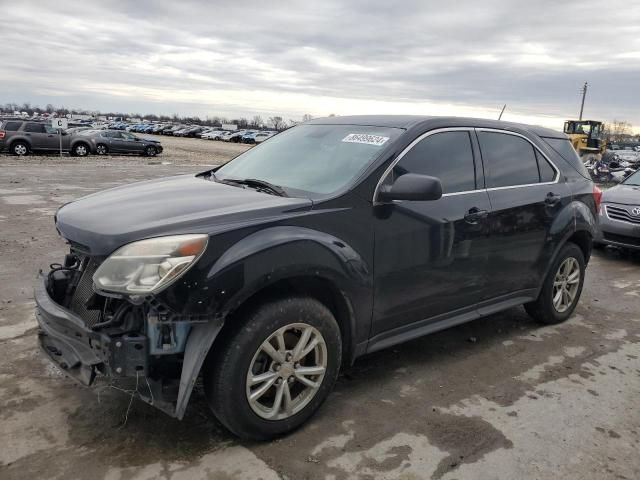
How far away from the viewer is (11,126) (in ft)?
78.6

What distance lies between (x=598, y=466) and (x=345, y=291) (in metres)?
1.66

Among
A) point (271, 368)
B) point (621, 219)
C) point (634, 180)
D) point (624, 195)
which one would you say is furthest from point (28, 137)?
point (271, 368)

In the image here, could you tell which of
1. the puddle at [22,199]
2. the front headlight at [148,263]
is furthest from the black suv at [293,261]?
the puddle at [22,199]

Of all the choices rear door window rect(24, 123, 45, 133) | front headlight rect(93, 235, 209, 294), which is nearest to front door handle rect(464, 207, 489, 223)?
front headlight rect(93, 235, 209, 294)

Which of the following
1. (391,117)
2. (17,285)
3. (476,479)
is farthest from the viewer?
(17,285)

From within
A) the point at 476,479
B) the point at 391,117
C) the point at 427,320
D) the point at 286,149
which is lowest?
the point at 476,479

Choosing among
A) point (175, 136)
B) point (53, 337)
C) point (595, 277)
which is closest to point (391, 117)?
point (53, 337)

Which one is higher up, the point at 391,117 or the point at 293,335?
the point at 391,117

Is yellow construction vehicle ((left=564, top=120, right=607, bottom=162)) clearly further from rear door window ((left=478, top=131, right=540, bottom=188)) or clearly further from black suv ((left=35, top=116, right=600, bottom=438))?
black suv ((left=35, top=116, right=600, bottom=438))

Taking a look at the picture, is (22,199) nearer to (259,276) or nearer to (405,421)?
(259,276)

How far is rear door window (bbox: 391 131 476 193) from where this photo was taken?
3719 mm

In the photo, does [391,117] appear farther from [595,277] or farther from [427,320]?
[595,277]

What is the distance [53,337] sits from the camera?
3047 mm

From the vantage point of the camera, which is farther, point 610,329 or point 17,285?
point 17,285
